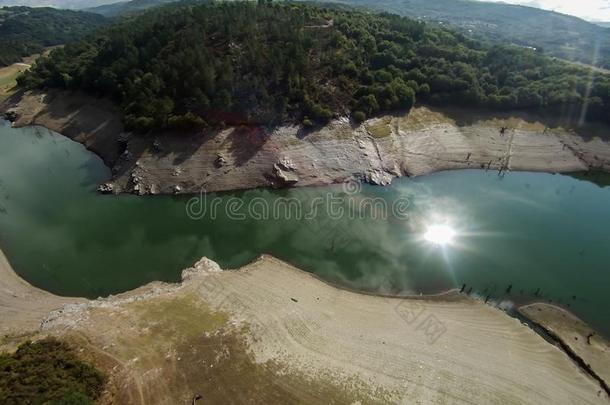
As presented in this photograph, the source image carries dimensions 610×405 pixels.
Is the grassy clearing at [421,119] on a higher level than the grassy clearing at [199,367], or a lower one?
higher

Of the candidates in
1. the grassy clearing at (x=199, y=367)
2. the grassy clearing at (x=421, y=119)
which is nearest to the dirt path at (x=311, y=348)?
the grassy clearing at (x=199, y=367)

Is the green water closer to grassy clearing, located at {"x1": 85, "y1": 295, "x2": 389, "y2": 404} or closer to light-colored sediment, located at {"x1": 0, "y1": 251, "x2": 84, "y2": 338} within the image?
light-colored sediment, located at {"x1": 0, "y1": 251, "x2": 84, "y2": 338}

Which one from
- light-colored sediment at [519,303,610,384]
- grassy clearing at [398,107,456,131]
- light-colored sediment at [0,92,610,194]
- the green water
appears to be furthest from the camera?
grassy clearing at [398,107,456,131]

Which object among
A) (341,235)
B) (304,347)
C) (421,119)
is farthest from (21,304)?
(421,119)

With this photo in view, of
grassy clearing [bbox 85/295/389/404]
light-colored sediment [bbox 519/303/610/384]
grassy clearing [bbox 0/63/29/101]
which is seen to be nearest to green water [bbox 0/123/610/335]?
light-colored sediment [bbox 519/303/610/384]

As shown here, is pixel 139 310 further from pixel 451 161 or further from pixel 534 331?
pixel 451 161

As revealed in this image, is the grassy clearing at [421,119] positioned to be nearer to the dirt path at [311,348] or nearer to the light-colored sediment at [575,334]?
the light-colored sediment at [575,334]

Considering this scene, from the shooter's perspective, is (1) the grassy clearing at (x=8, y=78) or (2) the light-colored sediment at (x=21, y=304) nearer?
(2) the light-colored sediment at (x=21, y=304)
